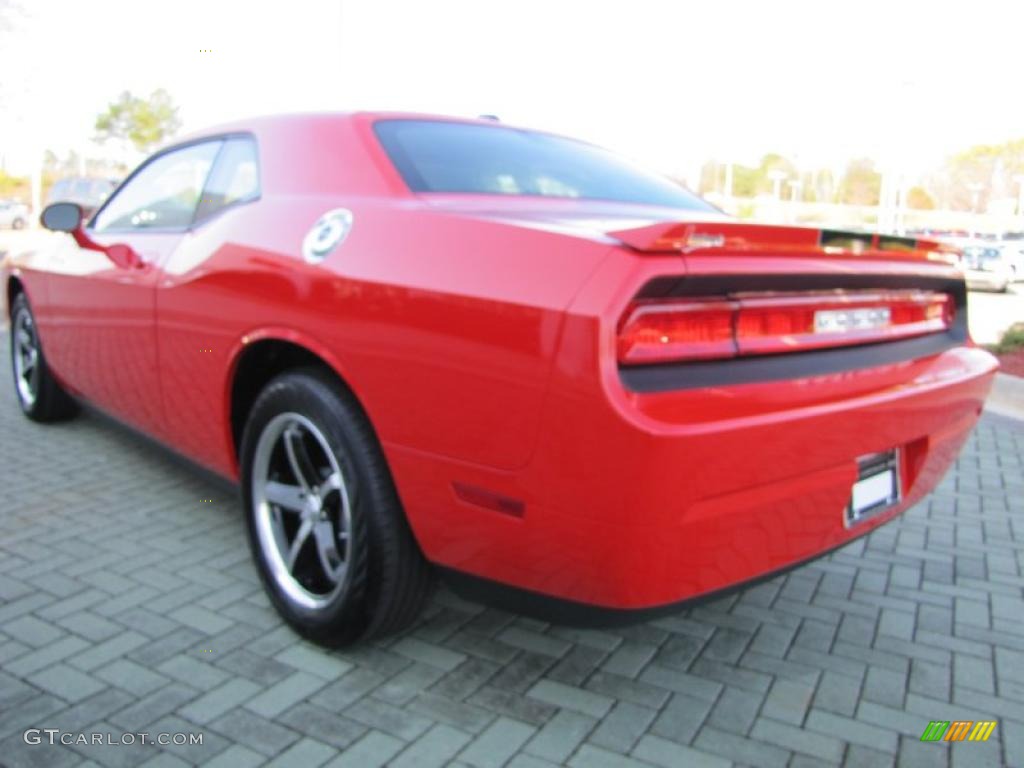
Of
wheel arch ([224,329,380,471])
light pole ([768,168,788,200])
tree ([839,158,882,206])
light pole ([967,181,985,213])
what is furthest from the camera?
tree ([839,158,882,206])

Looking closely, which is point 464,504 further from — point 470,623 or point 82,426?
point 82,426

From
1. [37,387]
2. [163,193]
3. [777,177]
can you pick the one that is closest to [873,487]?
[163,193]

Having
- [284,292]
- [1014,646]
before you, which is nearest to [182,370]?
[284,292]

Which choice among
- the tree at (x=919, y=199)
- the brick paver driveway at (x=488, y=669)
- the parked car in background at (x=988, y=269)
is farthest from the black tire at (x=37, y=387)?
the tree at (x=919, y=199)

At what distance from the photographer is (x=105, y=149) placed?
47094 mm

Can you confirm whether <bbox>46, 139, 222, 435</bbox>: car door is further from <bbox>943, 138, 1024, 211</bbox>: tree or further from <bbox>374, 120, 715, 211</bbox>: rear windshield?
<bbox>943, 138, 1024, 211</bbox>: tree

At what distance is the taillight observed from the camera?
1822 millimetres

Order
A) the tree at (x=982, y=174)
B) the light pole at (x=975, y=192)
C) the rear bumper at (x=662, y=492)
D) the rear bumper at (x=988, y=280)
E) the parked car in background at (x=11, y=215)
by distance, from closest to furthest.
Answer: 1. the rear bumper at (x=662, y=492)
2. the rear bumper at (x=988, y=280)
3. the parked car in background at (x=11, y=215)
4. the tree at (x=982, y=174)
5. the light pole at (x=975, y=192)

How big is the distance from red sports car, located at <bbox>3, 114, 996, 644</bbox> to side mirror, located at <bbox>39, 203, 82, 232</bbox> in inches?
34.9

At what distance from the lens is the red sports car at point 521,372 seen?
5.86ft

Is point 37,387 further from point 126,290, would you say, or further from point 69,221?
point 126,290

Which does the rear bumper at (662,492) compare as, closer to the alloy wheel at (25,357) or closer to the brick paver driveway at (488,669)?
the brick paver driveway at (488,669)

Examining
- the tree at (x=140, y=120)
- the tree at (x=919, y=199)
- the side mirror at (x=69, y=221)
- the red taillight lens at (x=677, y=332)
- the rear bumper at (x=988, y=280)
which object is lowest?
the rear bumper at (x=988, y=280)

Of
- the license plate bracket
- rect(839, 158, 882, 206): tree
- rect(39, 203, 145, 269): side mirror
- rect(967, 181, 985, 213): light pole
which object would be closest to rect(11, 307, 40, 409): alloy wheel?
rect(39, 203, 145, 269): side mirror
